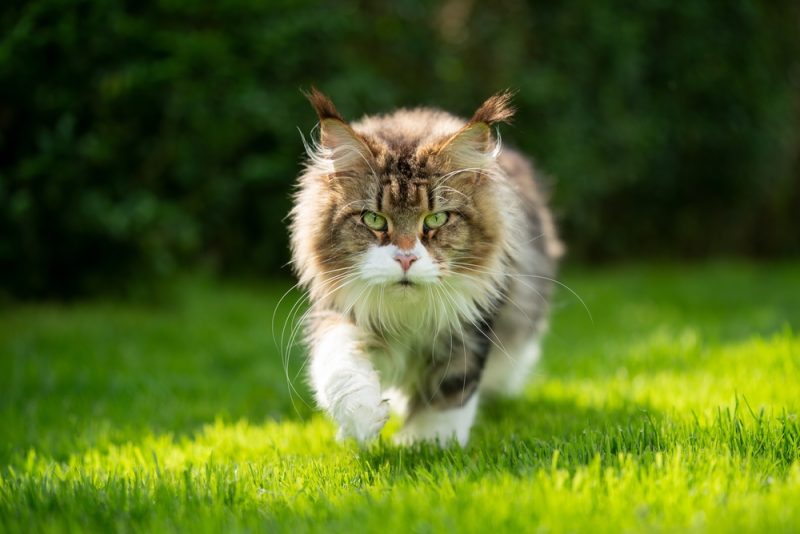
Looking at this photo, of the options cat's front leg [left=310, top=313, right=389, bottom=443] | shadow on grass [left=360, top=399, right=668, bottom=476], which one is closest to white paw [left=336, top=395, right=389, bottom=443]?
cat's front leg [left=310, top=313, right=389, bottom=443]

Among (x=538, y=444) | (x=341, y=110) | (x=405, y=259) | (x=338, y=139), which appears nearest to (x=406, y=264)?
(x=405, y=259)

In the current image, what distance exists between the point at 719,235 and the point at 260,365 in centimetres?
900

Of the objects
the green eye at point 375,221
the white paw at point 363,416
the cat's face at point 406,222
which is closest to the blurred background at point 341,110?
the cat's face at point 406,222

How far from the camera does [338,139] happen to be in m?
3.02

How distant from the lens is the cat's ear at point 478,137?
9.68ft

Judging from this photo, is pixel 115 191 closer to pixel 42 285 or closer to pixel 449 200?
pixel 42 285

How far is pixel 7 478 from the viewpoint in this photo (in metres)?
2.71


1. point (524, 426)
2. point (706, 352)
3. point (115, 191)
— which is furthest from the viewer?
point (115, 191)

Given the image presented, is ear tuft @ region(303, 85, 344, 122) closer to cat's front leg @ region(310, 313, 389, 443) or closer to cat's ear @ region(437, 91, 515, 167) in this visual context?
cat's ear @ region(437, 91, 515, 167)

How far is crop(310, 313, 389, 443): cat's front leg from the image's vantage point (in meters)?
Result: 2.78

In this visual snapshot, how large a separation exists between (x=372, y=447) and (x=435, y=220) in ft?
3.14

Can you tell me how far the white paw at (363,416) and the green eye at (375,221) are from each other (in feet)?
2.27

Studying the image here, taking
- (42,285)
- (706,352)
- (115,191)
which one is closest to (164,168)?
(115,191)

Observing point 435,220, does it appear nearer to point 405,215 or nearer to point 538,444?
point 405,215
